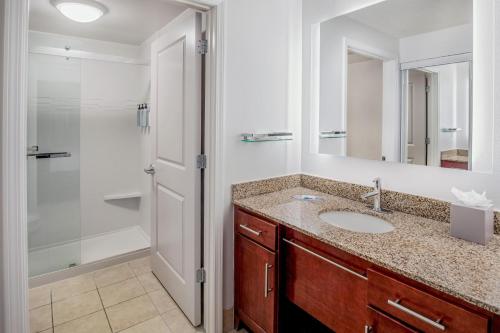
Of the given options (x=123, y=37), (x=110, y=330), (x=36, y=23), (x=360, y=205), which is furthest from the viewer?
(x=123, y=37)

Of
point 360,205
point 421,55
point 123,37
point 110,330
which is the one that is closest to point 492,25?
point 421,55

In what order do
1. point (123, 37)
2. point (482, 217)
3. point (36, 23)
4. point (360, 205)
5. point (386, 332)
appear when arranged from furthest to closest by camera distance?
1. point (123, 37)
2. point (36, 23)
3. point (360, 205)
4. point (482, 217)
5. point (386, 332)

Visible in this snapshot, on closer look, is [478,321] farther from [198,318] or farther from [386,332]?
[198,318]

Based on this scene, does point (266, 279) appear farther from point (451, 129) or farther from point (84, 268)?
point (84, 268)

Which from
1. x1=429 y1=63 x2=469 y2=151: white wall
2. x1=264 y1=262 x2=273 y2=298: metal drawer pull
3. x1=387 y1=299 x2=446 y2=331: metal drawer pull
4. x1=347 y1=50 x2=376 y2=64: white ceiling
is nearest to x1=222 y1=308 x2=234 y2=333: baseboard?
x1=264 y1=262 x2=273 y2=298: metal drawer pull

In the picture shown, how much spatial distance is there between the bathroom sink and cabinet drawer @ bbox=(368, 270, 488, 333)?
0.50 meters

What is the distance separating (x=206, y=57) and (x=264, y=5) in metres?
0.54

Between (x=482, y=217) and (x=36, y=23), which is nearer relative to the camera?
(x=482, y=217)

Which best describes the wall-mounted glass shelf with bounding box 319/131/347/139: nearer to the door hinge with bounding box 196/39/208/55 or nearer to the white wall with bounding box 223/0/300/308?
the white wall with bounding box 223/0/300/308

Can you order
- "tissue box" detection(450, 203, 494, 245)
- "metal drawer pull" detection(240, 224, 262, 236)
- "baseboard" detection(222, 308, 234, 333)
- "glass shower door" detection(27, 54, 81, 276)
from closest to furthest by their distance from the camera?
"tissue box" detection(450, 203, 494, 245), "metal drawer pull" detection(240, 224, 262, 236), "baseboard" detection(222, 308, 234, 333), "glass shower door" detection(27, 54, 81, 276)

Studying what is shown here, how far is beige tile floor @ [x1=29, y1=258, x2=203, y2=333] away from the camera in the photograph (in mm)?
1959

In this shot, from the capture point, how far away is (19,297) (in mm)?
1290

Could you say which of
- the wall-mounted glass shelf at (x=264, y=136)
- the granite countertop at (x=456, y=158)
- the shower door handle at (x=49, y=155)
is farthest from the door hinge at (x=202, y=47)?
the shower door handle at (x=49, y=155)

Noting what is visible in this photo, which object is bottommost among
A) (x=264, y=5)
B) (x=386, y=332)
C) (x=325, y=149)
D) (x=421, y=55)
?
(x=386, y=332)
